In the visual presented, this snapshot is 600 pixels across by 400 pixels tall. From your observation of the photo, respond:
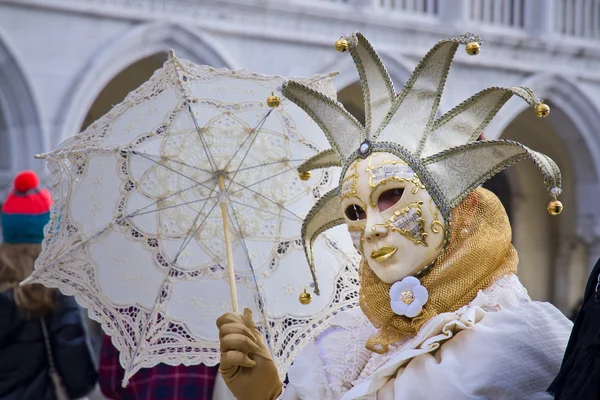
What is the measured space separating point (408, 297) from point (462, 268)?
127 millimetres

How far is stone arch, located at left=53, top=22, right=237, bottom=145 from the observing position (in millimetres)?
6855

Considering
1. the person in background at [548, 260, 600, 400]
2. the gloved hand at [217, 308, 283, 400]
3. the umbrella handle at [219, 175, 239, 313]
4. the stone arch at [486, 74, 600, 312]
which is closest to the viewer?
the person in background at [548, 260, 600, 400]

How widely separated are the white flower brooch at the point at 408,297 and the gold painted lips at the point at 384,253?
6 centimetres

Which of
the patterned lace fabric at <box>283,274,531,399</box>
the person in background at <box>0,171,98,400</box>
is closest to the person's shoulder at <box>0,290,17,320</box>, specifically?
the person in background at <box>0,171,98,400</box>

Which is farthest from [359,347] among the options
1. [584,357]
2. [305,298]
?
[584,357]

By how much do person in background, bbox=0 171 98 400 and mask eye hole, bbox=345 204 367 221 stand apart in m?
1.73

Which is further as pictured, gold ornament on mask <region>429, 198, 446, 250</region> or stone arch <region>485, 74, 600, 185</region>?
stone arch <region>485, 74, 600, 185</region>

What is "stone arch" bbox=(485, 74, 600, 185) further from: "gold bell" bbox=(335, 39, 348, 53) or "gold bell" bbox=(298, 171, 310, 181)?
"gold bell" bbox=(335, 39, 348, 53)

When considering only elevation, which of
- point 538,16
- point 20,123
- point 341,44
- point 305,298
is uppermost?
point 538,16

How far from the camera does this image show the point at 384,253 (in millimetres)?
2221

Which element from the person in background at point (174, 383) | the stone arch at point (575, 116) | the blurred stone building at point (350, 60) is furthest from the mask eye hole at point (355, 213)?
the stone arch at point (575, 116)

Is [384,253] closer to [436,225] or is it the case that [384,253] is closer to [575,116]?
[436,225]

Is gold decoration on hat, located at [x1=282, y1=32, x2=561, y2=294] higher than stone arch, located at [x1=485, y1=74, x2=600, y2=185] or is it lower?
lower

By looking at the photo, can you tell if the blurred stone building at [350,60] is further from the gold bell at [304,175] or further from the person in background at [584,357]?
the person in background at [584,357]
